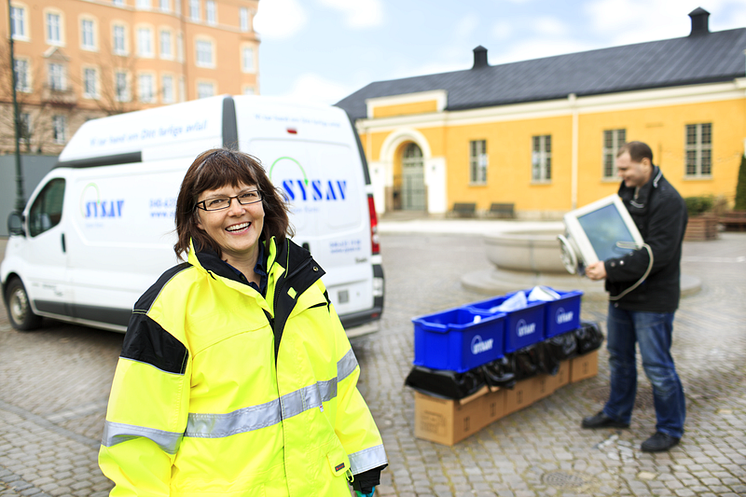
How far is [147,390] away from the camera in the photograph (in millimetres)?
1625

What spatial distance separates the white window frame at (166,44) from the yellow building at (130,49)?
75mm

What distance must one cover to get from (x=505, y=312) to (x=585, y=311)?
14.3ft

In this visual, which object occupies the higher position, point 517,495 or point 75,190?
point 75,190

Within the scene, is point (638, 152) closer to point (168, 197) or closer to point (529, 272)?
point (168, 197)

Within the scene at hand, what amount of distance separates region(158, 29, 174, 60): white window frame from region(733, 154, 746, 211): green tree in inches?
1559

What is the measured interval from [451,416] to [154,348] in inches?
115

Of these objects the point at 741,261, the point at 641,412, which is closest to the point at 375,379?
the point at 641,412

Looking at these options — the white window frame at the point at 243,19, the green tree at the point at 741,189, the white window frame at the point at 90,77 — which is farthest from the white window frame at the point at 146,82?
the green tree at the point at 741,189

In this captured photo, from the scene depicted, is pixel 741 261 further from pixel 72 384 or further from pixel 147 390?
pixel 147 390

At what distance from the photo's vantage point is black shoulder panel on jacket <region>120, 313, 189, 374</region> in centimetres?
163

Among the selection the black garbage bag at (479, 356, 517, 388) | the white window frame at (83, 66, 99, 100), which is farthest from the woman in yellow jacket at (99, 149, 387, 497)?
the white window frame at (83, 66, 99, 100)

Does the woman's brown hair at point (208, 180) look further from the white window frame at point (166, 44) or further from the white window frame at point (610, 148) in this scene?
the white window frame at point (166, 44)

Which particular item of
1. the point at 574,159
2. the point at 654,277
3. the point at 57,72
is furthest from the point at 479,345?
the point at 57,72

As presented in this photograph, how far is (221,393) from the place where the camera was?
5.63ft
